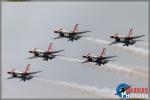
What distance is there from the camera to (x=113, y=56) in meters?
198

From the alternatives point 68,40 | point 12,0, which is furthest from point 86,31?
point 12,0

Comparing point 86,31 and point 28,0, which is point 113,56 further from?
point 28,0

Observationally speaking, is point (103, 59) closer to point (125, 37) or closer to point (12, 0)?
point (125, 37)

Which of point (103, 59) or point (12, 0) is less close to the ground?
point (12, 0)

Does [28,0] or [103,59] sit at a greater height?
[28,0]

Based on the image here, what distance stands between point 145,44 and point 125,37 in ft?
16.1

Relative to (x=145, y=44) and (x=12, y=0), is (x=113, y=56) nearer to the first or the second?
(x=145, y=44)

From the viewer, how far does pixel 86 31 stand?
656 ft

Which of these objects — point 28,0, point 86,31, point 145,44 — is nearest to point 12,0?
point 28,0

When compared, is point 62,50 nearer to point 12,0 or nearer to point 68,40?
point 68,40

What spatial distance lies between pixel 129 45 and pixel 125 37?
6.45 feet

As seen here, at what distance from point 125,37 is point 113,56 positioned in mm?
4982

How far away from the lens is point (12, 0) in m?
195

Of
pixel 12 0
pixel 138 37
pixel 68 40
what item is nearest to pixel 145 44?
pixel 138 37
